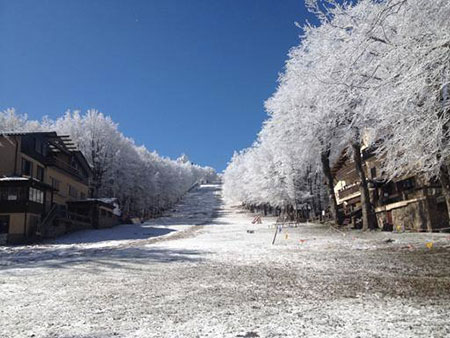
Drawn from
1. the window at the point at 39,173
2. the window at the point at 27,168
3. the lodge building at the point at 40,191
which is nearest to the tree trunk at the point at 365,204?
the lodge building at the point at 40,191

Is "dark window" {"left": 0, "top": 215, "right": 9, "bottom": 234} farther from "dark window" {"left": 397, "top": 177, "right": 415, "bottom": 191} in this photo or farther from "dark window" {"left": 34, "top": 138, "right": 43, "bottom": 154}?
"dark window" {"left": 397, "top": 177, "right": 415, "bottom": 191}

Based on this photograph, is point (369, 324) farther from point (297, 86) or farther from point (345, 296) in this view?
point (297, 86)

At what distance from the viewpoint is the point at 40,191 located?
107 feet

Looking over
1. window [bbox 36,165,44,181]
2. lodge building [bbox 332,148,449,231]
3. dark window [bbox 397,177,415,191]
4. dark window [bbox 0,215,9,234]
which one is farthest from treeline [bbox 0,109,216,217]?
dark window [bbox 397,177,415,191]

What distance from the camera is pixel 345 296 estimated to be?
680cm

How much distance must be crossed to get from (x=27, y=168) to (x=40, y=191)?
10.0 feet

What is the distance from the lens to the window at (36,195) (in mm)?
30453

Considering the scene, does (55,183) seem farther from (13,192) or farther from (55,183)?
(13,192)

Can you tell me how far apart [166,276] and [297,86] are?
18.3 meters

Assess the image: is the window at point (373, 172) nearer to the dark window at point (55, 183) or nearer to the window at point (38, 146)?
the window at point (38, 146)

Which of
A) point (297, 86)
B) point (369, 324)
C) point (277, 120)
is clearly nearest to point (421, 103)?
point (369, 324)

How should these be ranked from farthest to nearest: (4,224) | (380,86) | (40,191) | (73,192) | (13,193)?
(73,192) → (40,191) → (13,193) → (4,224) → (380,86)

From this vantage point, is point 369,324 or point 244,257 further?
point 244,257

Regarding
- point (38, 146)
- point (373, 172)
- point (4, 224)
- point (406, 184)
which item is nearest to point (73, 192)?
point (38, 146)
